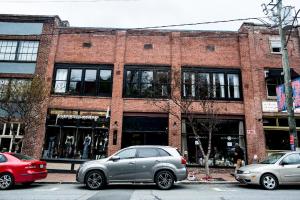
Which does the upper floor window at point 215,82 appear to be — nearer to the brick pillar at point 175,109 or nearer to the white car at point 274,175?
the brick pillar at point 175,109

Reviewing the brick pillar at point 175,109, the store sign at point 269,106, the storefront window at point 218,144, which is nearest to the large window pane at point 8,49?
the brick pillar at point 175,109

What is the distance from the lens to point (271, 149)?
17312mm

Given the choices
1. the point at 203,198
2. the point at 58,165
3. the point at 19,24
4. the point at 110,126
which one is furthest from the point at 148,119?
the point at 19,24

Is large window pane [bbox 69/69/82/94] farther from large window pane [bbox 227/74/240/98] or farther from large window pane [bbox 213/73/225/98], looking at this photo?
large window pane [bbox 227/74/240/98]

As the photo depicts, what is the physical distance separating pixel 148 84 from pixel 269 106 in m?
7.94

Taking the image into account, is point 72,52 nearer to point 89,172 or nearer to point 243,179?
point 89,172

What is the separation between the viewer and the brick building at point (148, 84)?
1745 cm

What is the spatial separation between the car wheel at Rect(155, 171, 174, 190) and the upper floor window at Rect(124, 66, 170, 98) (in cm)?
803

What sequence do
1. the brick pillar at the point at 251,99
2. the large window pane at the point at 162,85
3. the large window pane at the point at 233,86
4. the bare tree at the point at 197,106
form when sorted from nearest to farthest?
the bare tree at the point at 197,106, the brick pillar at the point at 251,99, the large window pane at the point at 162,85, the large window pane at the point at 233,86

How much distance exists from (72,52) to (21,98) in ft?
19.5

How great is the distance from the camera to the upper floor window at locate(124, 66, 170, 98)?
18.1 m

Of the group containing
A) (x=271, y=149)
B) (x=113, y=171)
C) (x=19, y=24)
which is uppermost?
(x=19, y=24)

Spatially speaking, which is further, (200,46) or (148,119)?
(200,46)

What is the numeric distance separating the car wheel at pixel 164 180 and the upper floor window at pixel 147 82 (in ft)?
26.3
